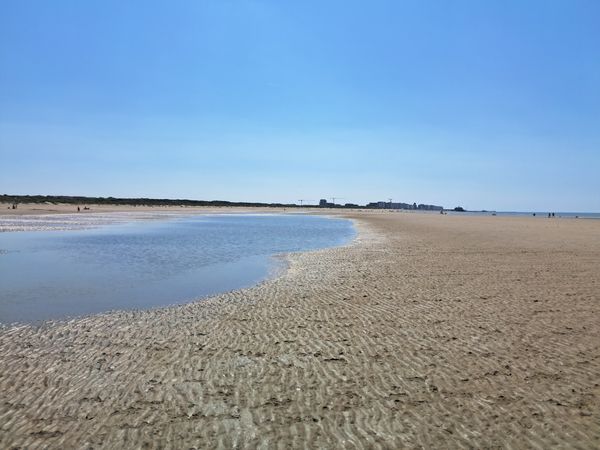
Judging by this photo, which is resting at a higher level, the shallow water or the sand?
the sand

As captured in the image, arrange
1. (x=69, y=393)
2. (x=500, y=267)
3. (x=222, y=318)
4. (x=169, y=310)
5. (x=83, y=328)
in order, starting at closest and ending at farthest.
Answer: (x=69, y=393)
(x=83, y=328)
(x=222, y=318)
(x=169, y=310)
(x=500, y=267)

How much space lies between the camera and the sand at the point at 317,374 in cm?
528

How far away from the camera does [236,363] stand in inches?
297

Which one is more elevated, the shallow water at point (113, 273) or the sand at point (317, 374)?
the sand at point (317, 374)

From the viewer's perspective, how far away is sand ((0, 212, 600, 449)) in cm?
528

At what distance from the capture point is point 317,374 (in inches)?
278

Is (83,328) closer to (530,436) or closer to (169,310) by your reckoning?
(169,310)

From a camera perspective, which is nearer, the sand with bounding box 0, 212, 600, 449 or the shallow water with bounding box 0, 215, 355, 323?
the sand with bounding box 0, 212, 600, 449

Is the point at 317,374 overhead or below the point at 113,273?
overhead

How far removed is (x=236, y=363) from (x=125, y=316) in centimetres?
443

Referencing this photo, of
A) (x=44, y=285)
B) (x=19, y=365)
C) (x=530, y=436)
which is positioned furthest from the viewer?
(x=44, y=285)

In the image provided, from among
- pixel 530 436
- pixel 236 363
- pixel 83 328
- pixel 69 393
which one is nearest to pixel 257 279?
pixel 83 328

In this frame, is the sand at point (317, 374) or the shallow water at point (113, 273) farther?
the shallow water at point (113, 273)

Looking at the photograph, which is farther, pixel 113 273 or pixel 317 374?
pixel 113 273
